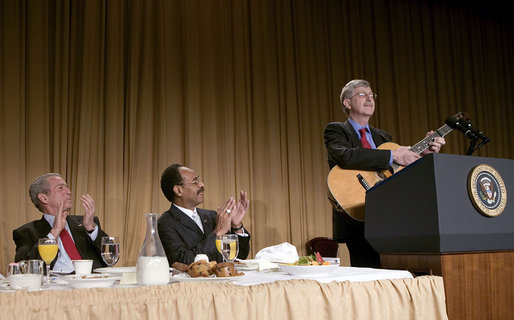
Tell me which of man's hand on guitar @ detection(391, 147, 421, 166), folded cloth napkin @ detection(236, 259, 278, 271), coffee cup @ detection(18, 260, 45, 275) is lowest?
folded cloth napkin @ detection(236, 259, 278, 271)

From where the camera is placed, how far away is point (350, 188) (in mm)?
2443

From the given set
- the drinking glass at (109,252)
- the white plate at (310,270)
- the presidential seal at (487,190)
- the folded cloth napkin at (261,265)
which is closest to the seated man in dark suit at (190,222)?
the folded cloth napkin at (261,265)

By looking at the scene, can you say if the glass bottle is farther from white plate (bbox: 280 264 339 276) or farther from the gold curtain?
the gold curtain

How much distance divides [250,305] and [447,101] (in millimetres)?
5750

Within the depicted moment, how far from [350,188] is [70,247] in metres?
1.54

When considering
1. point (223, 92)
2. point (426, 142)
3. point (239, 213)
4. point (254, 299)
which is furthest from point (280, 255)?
point (223, 92)

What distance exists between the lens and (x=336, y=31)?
5914 millimetres

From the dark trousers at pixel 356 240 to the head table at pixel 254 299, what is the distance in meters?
0.67

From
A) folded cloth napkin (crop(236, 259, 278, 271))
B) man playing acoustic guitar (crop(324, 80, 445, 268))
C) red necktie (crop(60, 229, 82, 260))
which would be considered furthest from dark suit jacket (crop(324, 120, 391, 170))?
red necktie (crop(60, 229, 82, 260))

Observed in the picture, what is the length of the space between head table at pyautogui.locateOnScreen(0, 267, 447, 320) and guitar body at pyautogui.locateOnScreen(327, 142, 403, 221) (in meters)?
0.68

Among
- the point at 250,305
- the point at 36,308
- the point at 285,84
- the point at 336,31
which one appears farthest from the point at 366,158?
the point at 336,31

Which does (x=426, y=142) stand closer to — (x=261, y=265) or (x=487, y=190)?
(x=487, y=190)

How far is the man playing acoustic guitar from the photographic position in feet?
7.89

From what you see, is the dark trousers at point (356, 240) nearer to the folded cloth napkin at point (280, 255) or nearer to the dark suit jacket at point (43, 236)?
the folded cloth napkin at point (280, 255)
